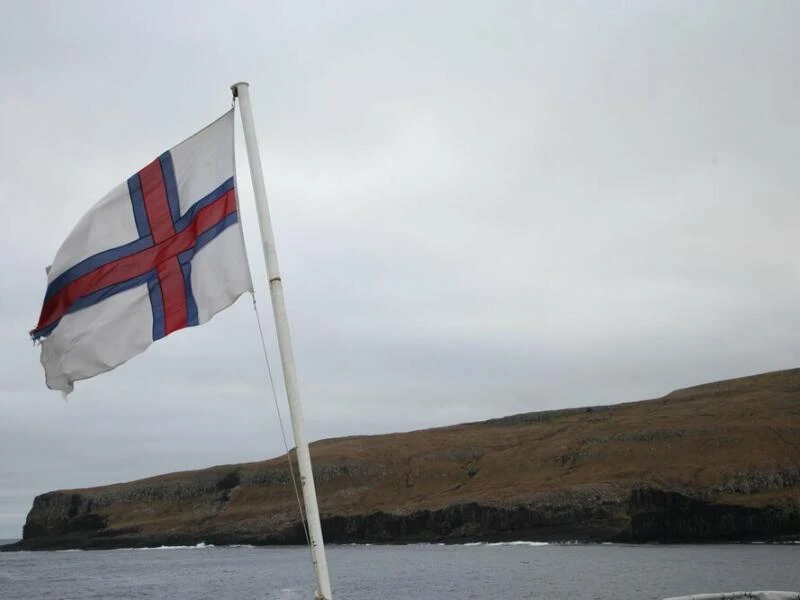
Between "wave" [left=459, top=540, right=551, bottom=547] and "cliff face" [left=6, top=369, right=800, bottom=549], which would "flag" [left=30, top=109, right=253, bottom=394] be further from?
"wave" [left=459, top=540, right=551, bottom=547]

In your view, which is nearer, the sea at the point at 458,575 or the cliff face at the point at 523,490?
the sea at the point at 458,575

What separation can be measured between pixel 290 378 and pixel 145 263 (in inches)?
122

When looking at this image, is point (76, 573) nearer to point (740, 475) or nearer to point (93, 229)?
point (740, 475)

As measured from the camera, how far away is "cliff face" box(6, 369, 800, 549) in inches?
4670

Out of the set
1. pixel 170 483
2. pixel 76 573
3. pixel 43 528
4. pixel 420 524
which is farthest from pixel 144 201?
pixel 43 528

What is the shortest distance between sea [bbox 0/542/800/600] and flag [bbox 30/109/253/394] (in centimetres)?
4439

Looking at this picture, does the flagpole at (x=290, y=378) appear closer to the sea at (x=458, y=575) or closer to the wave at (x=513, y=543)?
the sea at (x=458, y=575)

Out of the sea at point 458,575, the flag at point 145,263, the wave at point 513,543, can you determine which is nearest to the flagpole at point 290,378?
the flag at point 145,263

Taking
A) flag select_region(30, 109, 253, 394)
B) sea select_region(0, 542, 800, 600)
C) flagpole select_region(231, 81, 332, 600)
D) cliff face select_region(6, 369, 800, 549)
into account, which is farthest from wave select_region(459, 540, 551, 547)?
flagpole select_region(231, 81, 332, 600)

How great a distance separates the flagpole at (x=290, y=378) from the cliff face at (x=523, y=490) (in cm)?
10761

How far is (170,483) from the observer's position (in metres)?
188

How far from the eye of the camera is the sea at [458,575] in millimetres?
56906

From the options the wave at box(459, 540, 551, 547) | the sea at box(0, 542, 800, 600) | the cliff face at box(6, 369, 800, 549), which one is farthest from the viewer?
the wave at box(459, 540, 551, 547)

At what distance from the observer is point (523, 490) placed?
14138 cm
